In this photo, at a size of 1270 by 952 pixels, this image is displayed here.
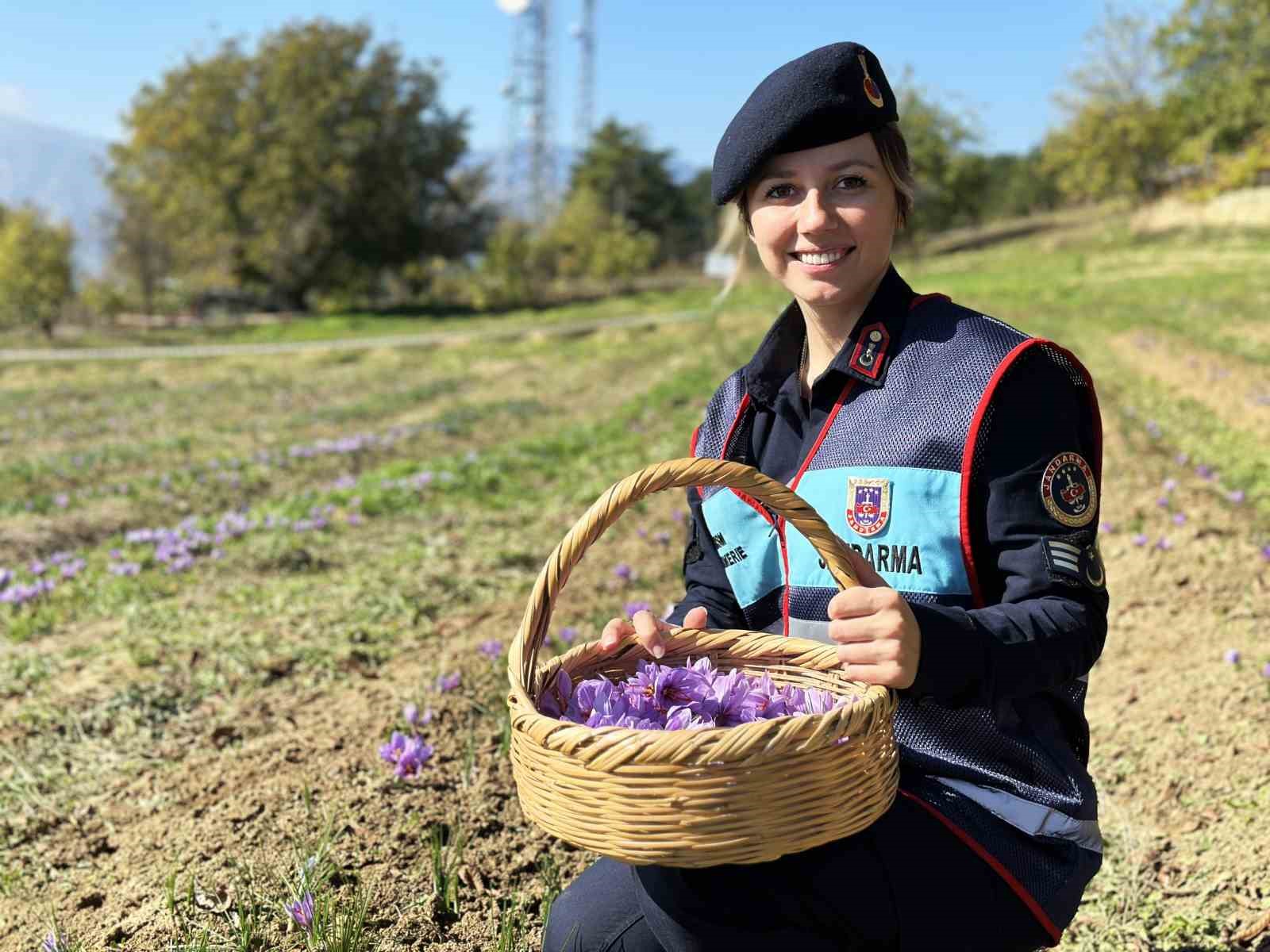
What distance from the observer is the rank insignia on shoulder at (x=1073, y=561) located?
1.71m

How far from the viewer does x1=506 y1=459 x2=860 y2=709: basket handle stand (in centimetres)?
178

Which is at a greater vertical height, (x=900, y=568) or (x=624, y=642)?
(x=900, y=568)

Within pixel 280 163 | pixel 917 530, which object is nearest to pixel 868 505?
pixel 917 530

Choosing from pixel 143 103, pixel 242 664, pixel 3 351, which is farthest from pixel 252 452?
pixel 143 103

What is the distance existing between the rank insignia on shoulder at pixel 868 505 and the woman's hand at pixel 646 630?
359mm

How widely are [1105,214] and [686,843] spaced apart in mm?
52656

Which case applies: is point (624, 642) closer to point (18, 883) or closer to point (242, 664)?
point (18, 883)

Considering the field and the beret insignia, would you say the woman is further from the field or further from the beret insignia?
the field

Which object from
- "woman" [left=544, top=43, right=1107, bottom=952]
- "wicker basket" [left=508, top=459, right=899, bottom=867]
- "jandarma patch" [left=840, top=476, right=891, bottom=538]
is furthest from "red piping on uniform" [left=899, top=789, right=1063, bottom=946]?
"jandarma patch" [left=840, top=476, right=891, bottom=538]

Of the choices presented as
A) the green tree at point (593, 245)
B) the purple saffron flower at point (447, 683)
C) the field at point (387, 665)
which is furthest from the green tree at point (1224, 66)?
the purple saffron flower at point (447, 683)

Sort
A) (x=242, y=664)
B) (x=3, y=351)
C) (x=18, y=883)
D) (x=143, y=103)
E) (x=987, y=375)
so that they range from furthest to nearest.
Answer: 1. (x=143, y=103)
2. (x=3, y=351)
3. (x=242, y=664)
4. (x=18, y=883)
5. (x=987, y=375)

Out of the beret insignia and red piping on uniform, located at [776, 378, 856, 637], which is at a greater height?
the beret insignia

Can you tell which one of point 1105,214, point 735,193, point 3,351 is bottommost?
point 3,351

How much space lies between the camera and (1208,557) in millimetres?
4918
